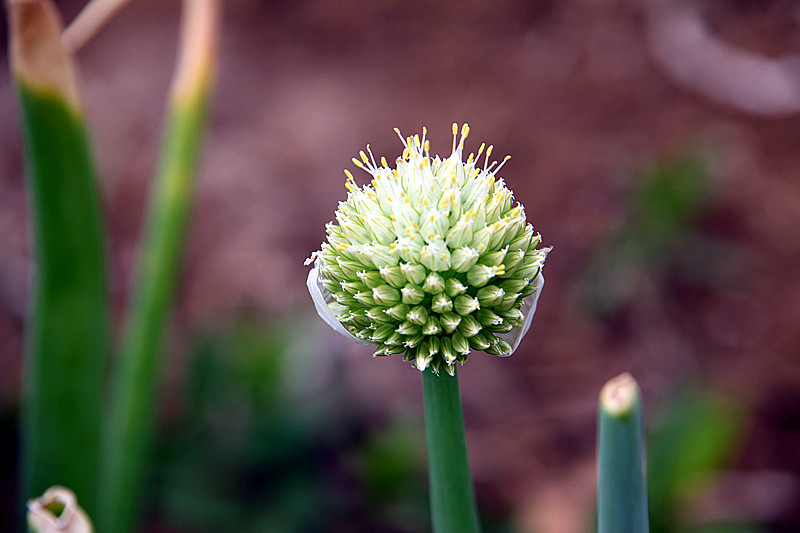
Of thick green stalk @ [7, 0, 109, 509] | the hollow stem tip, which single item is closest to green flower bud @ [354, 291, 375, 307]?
the hollow stem tip

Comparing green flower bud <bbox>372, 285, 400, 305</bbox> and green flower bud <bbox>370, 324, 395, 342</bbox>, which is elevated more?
green flower bud <bbox>372, 285, 400, 305</bbox>

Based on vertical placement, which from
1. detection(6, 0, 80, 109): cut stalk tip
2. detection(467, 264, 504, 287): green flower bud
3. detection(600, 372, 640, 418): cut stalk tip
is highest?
detection(6, 0, 80, 109): cut stalk tip

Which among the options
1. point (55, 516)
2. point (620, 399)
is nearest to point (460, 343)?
point (620, 399)

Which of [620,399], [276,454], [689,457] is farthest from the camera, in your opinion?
[276,454]

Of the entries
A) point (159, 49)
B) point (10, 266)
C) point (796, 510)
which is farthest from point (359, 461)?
point (159, 49)

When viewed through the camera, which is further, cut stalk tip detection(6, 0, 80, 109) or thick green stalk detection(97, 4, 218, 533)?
thick green stalk detection(97, 4, 218, 533)

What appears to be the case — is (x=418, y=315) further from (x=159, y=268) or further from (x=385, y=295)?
(x=159, y=268)

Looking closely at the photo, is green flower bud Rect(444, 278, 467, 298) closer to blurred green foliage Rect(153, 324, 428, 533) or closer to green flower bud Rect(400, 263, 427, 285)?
green flower bud Rect(400, 263, 427, 285)
